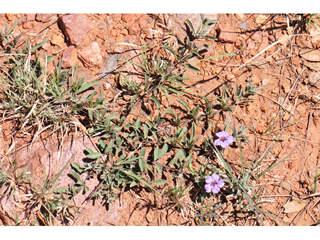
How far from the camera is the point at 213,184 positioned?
3.27 meters

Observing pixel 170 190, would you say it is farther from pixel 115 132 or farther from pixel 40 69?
pixel 40 69

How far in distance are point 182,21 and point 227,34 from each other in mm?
586

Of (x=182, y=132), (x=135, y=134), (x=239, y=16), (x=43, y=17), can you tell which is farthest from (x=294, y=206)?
(x=43, y=17)

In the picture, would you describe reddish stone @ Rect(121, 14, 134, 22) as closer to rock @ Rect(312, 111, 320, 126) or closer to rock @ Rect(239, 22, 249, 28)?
rock @ Rect(239, 22, 249, 28)

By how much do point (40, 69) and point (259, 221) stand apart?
3055 millimetres

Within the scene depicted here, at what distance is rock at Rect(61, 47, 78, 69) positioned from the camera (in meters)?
3.67

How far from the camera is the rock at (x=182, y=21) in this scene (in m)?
3.78

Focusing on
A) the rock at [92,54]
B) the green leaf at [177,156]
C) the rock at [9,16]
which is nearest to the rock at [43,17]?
the rock at [9,16]

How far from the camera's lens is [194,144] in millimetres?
3486

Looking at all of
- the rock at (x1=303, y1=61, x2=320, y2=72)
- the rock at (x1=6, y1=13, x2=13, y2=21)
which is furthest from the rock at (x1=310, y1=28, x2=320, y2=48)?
the rock at (x1=6, y1=13, x2=13, y2=21)

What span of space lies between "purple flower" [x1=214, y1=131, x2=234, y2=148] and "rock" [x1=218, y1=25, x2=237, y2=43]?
1212 millimetres

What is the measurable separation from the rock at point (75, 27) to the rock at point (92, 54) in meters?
0.14

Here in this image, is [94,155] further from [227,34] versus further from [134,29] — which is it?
[227,34]

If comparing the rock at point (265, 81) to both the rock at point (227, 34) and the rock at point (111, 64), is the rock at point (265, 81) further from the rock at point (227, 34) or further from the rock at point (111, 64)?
the rock at point (111, 64)
